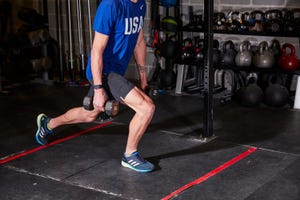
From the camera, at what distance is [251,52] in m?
5.52

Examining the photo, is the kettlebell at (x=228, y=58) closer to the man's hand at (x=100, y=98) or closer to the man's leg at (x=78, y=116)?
the man's leg at (x=78, y=116)

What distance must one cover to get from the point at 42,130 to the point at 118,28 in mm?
1193

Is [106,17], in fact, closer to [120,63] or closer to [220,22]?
[120,63]

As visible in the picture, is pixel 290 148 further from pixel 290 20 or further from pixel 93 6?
pixel 93 6

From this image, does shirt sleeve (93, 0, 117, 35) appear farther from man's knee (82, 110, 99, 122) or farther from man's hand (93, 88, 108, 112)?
man's knee (82, 110, 99, 122)

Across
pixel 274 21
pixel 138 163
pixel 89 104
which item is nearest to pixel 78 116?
pixel 89 104

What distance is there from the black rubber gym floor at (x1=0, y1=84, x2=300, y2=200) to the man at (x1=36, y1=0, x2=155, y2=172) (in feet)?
0.89

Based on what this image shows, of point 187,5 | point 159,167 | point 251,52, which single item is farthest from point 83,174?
point 187,5

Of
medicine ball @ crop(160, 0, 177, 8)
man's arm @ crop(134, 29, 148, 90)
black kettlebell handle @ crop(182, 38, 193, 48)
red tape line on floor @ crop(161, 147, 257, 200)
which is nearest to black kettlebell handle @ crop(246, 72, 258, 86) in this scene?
black kettlebell handle @ crop(182, 38, 193, 48)

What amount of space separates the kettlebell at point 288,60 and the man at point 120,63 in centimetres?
214

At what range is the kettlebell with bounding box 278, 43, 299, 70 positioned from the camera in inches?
203

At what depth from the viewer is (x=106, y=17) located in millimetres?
3176

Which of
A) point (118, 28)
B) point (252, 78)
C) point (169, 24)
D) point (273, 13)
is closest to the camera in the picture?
point (118, 28)

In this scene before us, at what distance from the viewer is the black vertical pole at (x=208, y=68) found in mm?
3921
